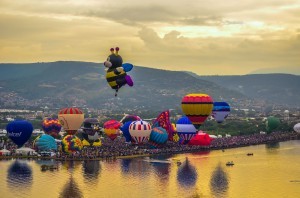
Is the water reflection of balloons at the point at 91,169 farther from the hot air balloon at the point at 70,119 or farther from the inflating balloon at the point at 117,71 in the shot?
the hot air balloon at the point at 70,119

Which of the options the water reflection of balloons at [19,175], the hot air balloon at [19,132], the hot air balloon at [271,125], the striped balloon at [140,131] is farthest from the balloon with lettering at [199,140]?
the hot air balloon at [271,125]

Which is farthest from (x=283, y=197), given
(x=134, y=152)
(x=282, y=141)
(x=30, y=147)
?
(x=282, y=141)

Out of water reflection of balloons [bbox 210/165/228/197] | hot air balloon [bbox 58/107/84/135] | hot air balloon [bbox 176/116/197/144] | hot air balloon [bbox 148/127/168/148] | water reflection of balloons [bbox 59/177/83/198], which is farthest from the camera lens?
hot air balloon [bbox 176/116/197/144]

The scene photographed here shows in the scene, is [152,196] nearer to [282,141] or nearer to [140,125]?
[140,125]

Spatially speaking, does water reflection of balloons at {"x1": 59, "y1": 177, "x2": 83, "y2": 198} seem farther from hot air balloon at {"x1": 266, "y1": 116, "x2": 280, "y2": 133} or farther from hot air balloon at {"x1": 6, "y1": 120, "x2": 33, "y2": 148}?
hot air balloon at {"x1": 266, "y1": 116, "x2": 280, "y2": 133}

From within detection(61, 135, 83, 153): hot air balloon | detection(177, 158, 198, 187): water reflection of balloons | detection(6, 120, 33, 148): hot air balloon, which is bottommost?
detection(177, 158, 198, 187): water reflection of balloons

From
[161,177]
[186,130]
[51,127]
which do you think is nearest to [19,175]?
[161,177]

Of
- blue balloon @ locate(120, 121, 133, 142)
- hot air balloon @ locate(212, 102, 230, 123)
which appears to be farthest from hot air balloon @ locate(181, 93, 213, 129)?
hot air balloon @ locate(212, 102, 230, 123)

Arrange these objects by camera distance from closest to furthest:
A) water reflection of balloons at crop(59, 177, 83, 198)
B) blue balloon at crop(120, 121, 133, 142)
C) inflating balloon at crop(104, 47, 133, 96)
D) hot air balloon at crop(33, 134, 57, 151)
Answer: water reflection of balloons at crop(59, 177, 83, 198) → inflating balloon at crop(104, 47, 133, 96) → hot air balloon at crop(33, 134, 57, 151) → blue balloon at crop(120, 121, 133, 142)
